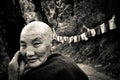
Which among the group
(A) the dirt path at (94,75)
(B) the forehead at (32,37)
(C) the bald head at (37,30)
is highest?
(C) the bald head at (37,30)

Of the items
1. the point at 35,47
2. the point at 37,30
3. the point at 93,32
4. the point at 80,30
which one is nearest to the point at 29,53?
the point at 35,47

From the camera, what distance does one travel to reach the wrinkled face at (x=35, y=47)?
162 centimetres

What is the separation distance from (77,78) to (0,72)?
7.06 ft

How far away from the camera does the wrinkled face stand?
1623mm


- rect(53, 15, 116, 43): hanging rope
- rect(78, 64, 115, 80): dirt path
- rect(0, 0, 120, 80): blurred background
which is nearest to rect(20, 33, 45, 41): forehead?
rect(0, 0, 120, 80): blurred background

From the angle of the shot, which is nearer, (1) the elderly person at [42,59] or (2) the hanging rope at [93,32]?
(1) the elderly person at [42,59]

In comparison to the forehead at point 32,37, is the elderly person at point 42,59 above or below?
below

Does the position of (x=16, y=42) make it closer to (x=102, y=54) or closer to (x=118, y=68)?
(x=118, y=68)

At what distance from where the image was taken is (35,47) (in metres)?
1.63

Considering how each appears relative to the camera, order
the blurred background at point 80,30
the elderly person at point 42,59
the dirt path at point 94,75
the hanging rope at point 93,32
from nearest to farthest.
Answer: the elderly person at point 42,59 < the blurred background at point 80,30 < the dirt path at point 94,75 < the hanging rope at point 93,32

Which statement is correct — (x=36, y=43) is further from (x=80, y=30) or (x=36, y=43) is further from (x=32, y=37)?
(x=80, y=30)

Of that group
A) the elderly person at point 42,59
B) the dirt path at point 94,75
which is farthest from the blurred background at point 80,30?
the elderly person at point 42,59

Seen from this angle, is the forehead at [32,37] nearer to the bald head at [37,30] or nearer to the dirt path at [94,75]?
the bald head at [37,30]

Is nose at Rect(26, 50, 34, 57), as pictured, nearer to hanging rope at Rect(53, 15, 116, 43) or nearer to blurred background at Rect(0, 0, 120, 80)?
blurred background at Rect(0, 0, 120, 80)
